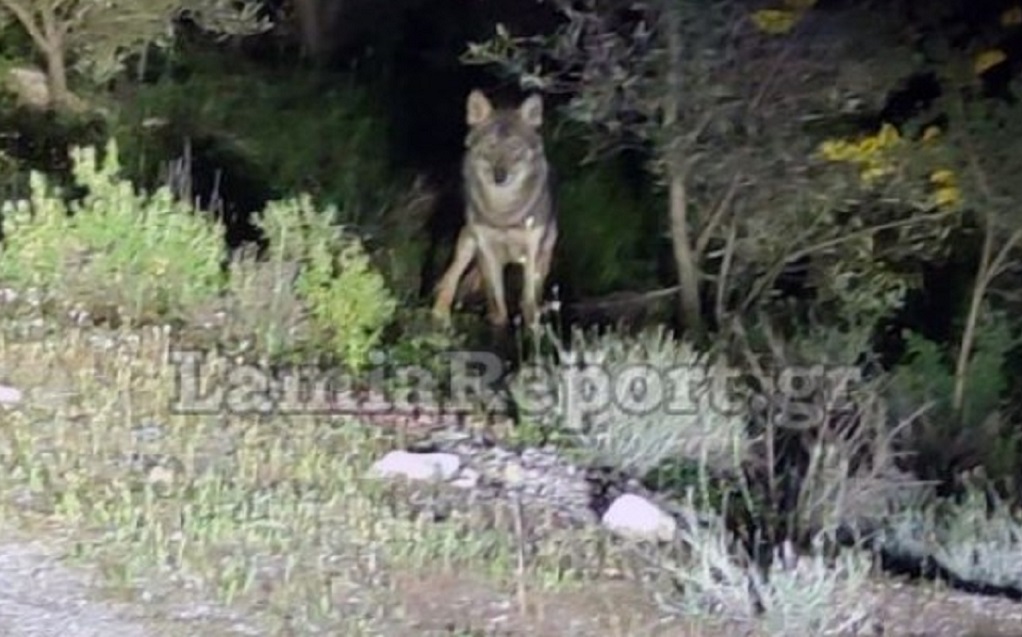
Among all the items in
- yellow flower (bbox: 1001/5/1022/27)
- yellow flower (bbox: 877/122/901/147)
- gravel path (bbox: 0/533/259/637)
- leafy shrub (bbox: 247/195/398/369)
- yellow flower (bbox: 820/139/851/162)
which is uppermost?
yellow flower (bbox: 1001/5/1022/27)

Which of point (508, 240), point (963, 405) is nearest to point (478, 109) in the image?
point (508, 240)

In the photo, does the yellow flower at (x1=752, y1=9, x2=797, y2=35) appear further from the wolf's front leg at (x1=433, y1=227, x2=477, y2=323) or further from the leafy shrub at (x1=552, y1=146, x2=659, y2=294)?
the leafy shrub at (x1=552, y1=146, x2=659, y2=294)

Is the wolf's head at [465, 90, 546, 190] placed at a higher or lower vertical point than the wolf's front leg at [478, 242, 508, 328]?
higher

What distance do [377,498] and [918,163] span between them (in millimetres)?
3939

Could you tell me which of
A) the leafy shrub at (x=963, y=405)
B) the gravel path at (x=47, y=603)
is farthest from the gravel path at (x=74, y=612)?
the leafy shrub at (x=963, y=405)

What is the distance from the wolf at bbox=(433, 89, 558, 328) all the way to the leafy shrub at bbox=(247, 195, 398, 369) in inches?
47.3

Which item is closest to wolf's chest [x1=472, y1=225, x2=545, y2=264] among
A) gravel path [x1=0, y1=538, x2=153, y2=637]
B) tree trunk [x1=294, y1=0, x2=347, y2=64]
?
tree trunk [x1=294, y1=0, x2=347, y2=64]

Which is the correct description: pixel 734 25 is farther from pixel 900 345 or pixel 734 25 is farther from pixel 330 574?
pixel 330 574

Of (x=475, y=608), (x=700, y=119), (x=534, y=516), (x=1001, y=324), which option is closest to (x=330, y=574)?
(x=475, y=608)

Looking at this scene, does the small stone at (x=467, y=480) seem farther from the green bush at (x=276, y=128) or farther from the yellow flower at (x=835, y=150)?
the green bush at (x=276, y=128)

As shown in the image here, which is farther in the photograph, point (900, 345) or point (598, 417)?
point (900, 345)

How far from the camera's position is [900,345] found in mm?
11477

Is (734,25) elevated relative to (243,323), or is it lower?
elevated

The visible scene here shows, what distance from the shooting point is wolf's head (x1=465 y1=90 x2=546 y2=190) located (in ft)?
36.4
